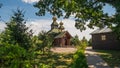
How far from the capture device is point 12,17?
75.8ft

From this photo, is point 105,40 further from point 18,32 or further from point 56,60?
point 18,32

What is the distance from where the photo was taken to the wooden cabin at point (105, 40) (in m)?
49.2

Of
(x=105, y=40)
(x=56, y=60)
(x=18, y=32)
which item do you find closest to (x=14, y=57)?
(x=18, y=32)

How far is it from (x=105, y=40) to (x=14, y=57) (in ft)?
162

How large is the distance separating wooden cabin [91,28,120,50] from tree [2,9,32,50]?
97.2 ft

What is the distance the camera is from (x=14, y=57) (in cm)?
365

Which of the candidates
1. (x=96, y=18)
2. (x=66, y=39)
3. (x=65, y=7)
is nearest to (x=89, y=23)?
(x=96, y=18)

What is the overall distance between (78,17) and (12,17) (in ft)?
41.2

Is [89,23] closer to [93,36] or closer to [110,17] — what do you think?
[110,17]

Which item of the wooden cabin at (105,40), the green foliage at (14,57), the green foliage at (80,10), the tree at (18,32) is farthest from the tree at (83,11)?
the green foliage at (14,57)

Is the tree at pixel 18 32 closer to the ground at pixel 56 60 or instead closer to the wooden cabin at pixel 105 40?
the ground at pixel 56 60

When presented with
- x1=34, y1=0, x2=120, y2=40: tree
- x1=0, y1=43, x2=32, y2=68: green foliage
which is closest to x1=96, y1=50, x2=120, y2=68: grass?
x1=34, y1=0, x2=120, y2=40: tree

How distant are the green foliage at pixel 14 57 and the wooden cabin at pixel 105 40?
46.0m

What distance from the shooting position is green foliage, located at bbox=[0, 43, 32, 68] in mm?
3598
